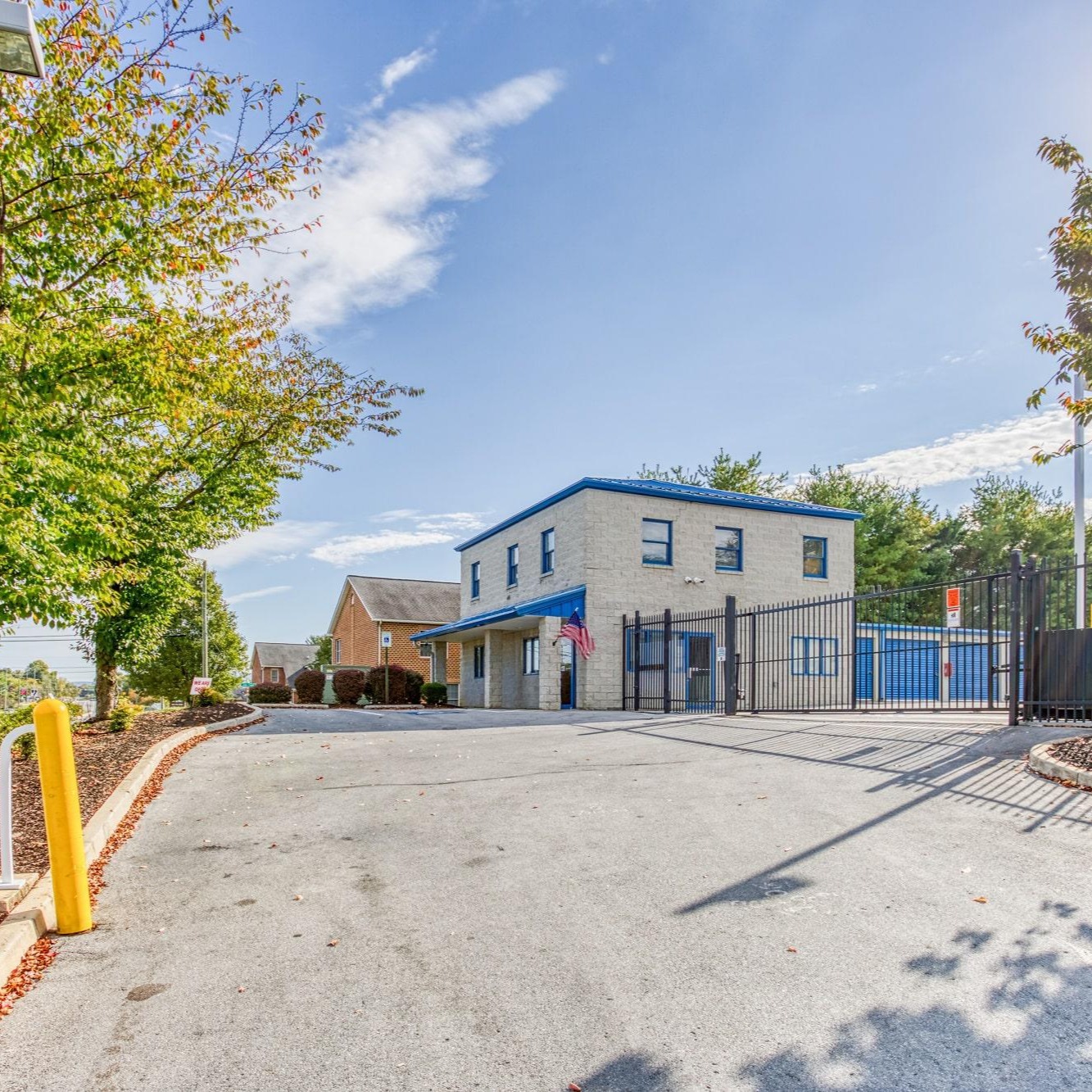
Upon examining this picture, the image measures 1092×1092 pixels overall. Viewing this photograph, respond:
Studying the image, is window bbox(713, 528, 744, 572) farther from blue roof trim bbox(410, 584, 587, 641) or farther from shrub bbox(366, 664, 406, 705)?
shrub bbox(366, 664, 406, 705)

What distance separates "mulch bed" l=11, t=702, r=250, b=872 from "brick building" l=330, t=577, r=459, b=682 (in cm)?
2306

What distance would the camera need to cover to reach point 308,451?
15.4 meters

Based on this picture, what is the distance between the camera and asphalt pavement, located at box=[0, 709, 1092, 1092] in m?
3.26

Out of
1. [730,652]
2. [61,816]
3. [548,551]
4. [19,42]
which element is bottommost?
[730,652]

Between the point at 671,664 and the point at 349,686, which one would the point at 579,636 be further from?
the point at 349,686

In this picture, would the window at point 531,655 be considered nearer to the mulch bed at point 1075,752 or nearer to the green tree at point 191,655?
the mulch bed at point 1075,752

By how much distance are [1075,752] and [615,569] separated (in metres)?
16.0

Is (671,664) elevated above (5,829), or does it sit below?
below

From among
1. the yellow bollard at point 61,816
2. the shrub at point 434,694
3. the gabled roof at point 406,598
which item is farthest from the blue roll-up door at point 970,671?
the gabled roof at point 406,598

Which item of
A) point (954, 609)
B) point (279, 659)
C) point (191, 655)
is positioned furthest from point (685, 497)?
point (279, 659)

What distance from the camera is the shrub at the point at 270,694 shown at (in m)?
34.8

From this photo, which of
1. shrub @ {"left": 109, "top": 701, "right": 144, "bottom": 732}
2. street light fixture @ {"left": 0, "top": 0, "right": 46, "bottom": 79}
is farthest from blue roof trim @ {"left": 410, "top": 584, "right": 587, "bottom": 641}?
street light fixture @ {"left": 0, "top": 0, "right": 46, "bottom": 79}

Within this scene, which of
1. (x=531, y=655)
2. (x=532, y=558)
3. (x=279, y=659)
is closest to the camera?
(x=531, y=655)

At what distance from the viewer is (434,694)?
3300 centimetres
